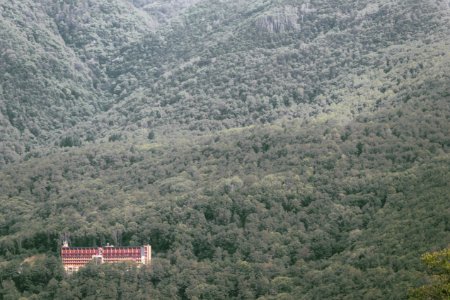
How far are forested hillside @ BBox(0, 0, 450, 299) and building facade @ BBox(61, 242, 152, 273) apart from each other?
140 cm

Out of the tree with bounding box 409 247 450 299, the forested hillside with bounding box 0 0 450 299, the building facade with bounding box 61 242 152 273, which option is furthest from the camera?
the building facade with bounding box 61 242 152 273

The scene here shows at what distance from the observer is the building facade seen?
343 ft

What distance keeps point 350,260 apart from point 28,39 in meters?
88.1

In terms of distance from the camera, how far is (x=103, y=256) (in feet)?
344

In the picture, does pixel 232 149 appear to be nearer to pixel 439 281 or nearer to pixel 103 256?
pixel 103 256

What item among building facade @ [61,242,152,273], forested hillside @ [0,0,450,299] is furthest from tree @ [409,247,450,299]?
building facade @ [61,242,152,273]

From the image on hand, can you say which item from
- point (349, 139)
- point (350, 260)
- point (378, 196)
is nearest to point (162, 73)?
point (349, 139)

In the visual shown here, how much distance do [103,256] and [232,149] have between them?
74.2 feet

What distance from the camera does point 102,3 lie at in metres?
189

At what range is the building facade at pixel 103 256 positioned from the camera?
104562 mm

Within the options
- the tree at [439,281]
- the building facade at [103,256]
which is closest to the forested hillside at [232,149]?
the building facade at [103,256]

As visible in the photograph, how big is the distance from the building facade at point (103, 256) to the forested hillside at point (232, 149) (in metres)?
1.40

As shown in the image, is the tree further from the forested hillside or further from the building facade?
the building facade

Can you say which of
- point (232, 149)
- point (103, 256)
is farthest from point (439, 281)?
point (232, 149)
